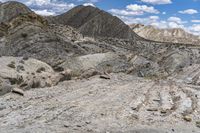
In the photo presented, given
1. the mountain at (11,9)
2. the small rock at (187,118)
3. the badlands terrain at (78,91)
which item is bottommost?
the small rock at (187,118)

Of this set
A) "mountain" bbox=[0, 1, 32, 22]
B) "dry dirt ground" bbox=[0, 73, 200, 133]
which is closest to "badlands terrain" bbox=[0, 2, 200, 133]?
"dry dirt ground" bbox=[0, 73, 200, 133]

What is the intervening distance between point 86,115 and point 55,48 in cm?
2052

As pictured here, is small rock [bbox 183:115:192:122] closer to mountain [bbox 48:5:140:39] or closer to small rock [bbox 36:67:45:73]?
small rock [bbox 36:67:45:73]

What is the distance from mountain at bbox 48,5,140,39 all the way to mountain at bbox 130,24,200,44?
50931mm

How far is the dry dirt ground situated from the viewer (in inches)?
586

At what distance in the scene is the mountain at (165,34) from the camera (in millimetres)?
169125

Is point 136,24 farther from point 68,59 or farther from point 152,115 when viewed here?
point 152,115

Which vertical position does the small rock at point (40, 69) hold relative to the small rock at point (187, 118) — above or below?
above

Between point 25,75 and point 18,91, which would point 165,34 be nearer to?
point 25,75

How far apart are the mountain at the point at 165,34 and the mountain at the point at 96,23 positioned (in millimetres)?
50931

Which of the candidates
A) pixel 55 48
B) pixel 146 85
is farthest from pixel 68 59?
pixel 146 85

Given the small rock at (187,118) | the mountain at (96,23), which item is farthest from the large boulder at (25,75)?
the mountain at (96,23)

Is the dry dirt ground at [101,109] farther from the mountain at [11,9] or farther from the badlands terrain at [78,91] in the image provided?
the mountain at [11,9]

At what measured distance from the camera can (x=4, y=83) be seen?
71.4 feet
